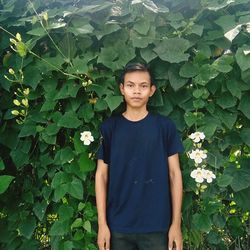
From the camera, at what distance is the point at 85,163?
1954 millimetres

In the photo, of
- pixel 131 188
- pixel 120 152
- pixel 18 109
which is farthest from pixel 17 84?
pixel 131 188

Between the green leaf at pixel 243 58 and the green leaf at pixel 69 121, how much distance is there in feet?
2.62

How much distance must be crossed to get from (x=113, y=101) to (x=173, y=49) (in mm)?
379

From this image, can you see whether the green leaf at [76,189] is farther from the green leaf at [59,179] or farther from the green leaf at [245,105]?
the green leaf at [245,105]

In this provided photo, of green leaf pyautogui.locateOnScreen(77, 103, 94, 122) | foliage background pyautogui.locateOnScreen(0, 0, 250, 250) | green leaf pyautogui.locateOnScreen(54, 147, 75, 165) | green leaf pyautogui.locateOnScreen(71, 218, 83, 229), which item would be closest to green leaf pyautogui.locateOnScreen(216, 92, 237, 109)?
foliage background pyautogui.locateOnScreen(0, 0, 250, 250)

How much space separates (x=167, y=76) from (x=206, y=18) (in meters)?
0.38

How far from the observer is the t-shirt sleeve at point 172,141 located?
191cm

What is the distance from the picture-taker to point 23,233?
7.15 feet

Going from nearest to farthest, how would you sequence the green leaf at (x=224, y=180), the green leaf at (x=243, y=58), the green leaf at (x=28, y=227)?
the green leaf at (x=243, y=58)
the green leaf at (x=224, y=180)
the green leaf at (x=28, y=227)

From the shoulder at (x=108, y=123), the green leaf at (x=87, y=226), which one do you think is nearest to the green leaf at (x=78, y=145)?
the shoulder at (x=108, y=123)

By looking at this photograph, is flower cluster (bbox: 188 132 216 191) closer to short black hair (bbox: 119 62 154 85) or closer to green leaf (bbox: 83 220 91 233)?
short black hair (bbox: 119 62 154 85)

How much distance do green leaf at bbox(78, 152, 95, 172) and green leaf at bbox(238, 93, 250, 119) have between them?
78 cm

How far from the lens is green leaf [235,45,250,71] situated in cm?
179

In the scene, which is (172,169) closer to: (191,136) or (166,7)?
(191,136)
